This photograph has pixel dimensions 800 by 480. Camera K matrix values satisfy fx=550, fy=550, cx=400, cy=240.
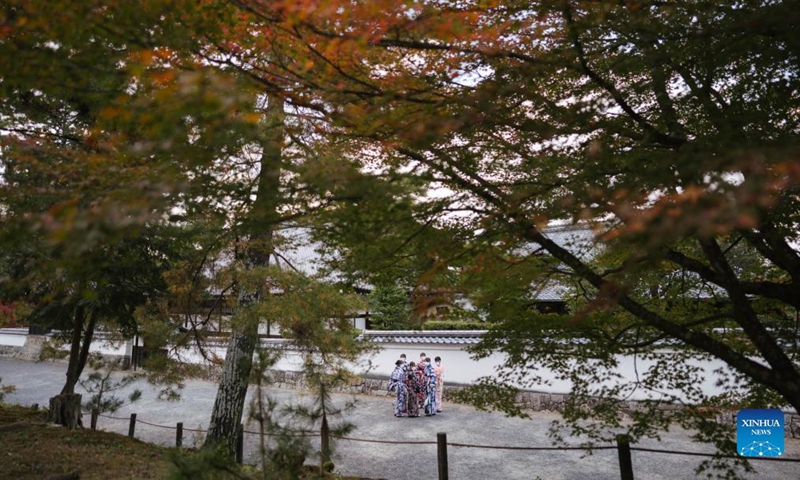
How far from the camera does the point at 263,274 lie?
681 cm

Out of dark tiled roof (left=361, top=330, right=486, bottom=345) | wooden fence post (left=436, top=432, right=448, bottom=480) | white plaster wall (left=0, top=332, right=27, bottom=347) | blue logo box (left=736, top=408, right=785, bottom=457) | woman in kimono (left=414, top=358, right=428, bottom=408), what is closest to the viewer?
blue logo box (left=736, top=408, right=785, bottom=457)

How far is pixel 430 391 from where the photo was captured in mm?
12422

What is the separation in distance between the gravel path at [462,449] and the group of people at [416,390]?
300 millimetres

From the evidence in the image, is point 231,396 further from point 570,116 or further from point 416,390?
point 570,116

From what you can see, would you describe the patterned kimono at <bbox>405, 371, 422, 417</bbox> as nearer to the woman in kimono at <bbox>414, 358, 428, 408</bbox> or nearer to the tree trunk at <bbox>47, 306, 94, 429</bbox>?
the woman in kimono at <bbox>414, 358, 428, 408</bbox>

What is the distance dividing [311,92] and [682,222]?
187 centimetres

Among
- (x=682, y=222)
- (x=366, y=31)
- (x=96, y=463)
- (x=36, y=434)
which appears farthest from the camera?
(x=36, y=434)

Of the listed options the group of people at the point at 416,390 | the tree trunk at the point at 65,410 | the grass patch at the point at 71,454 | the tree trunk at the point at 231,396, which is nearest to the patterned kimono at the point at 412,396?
the group of people at the point at 416,390

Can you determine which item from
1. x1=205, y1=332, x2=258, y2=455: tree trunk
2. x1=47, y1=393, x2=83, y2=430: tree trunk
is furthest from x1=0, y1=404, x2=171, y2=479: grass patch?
x1=205, y1=332, x2=258, y2=455: tree trunk

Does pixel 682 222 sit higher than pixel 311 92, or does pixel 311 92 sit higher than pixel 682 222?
pixel 311 92

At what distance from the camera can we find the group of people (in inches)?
488

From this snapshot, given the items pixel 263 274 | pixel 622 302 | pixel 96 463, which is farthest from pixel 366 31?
pixel 96 463

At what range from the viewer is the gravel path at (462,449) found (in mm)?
7973

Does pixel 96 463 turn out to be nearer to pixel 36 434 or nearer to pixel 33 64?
pixel 36 434
